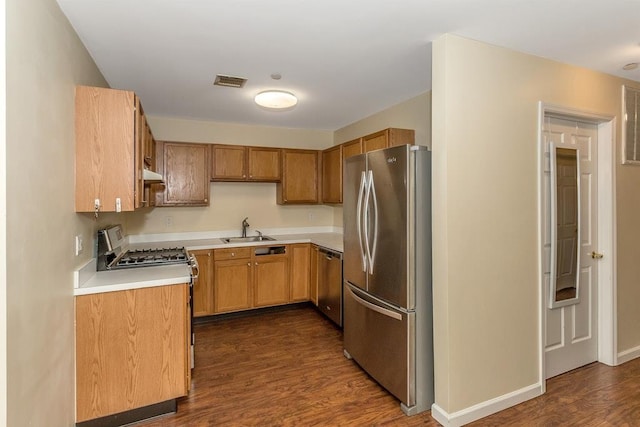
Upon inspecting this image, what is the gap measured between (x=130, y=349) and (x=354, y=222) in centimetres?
184

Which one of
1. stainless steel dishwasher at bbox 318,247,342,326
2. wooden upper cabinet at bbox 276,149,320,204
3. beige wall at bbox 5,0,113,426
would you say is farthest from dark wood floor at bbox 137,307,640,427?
wooden upper cabinet at bbox 276,149,320,204

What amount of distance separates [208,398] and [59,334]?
1124 millimetres

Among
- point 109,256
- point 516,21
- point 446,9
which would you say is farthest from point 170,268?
point 516,21

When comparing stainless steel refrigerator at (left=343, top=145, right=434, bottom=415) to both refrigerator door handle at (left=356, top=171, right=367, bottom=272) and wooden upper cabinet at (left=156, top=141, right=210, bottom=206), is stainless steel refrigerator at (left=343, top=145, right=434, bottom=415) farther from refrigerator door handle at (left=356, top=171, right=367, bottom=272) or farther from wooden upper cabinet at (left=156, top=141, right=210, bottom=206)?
wooden upper cabinet at (left=156, top=141, right=210, bottom=206)

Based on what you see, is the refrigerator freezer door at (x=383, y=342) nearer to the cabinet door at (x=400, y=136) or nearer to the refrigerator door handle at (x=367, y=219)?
the refrigerator door handle at (x=367, y=219)

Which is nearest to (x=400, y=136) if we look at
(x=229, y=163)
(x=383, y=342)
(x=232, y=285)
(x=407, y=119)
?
(x=407, y=119)

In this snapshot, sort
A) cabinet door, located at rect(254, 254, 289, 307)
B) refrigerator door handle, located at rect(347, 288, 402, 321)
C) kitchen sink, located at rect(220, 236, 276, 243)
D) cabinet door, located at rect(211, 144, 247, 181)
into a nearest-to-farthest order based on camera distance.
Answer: refrigerator door handle, located at rect(347, 288, 402, 321) → cabinet door, located at rect(254, 254, 289, 307) → cabinet door, located at rect(211, 144, 247, 181) → kitchen sink, located at rect(220, 236, 276, 243)

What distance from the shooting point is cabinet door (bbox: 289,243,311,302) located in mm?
4219

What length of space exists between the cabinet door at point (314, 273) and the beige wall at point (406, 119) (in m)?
1.66

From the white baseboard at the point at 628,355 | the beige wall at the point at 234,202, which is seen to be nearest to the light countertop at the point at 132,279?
the beige wall at the point at 234,202

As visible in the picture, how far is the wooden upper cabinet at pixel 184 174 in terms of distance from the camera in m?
3.89

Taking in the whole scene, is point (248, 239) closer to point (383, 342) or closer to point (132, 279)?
point (132, 279)

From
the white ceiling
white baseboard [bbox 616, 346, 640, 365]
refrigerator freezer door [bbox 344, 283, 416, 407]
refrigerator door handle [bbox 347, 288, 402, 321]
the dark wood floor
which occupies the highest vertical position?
the white ceiling

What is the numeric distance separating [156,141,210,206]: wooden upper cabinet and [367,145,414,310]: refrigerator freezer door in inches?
93.9
